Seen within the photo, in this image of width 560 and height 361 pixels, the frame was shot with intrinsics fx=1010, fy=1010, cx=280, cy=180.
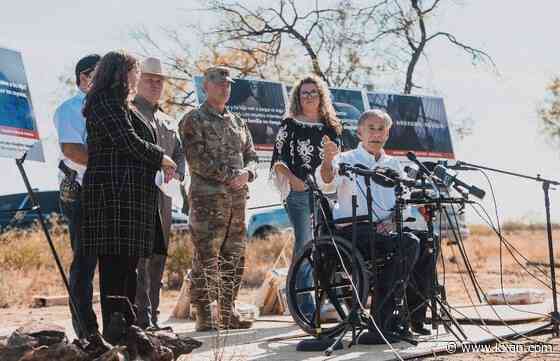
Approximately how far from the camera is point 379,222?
21.2 ft

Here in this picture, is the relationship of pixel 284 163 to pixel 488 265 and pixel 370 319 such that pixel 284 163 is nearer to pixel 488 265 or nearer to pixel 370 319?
pixel 370 319

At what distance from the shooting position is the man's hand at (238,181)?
23.0ft

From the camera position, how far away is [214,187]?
23.0 feet

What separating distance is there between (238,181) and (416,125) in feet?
18.0

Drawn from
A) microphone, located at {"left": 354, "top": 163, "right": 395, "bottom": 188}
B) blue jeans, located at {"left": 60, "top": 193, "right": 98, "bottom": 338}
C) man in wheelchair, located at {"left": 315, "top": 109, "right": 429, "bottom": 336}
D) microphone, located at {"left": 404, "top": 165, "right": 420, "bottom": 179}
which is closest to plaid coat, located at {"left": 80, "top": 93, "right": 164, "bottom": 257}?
blue jeans, located at {"left": 60, "top": 193, "right": 98, "bottom": 338}

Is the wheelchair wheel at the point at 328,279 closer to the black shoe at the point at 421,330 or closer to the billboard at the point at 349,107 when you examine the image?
the black shoe at the point at 421,330

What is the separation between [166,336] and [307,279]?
86.2 inches

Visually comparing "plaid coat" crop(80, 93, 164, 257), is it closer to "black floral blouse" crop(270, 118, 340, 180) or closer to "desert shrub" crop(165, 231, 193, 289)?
"black floral blouse" crop(270, 118, 340, 180)

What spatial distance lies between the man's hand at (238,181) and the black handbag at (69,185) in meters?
1.37

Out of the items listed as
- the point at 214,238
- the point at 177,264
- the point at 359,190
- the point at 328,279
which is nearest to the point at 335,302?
the point at 328,279

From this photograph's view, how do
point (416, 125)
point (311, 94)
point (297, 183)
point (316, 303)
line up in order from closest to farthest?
point (316, 303)
point (297, 183)
point (311, 94)
point (416, 125)

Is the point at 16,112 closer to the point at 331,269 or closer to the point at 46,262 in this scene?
the point at 331,269

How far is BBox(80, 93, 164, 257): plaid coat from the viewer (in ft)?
16.5

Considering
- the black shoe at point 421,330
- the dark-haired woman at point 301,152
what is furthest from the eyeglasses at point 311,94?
the black shoe at point 421,330
